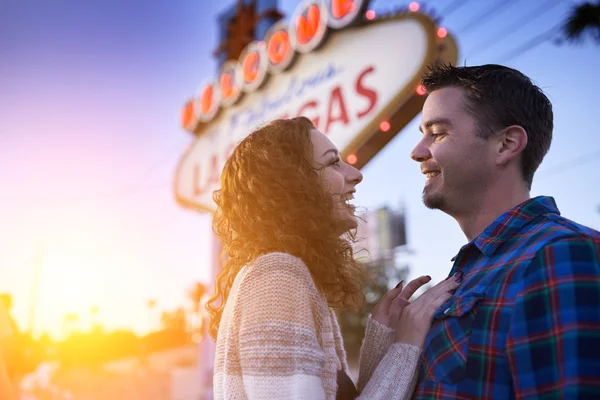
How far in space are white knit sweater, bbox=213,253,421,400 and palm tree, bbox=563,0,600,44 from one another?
7.95 m

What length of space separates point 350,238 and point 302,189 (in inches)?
20.3

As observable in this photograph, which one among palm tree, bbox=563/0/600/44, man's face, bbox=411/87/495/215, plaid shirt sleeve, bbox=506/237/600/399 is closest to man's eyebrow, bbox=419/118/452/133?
man's face, bbox=411/87/495/215

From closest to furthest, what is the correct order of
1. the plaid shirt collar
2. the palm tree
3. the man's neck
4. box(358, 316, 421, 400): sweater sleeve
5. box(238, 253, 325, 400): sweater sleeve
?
box(238, 253, 325, 400): sweater sleeve
box(358, 316, 421, 400): sweater sleeve
the plaid shirt collar
the man's neck
the palm tree

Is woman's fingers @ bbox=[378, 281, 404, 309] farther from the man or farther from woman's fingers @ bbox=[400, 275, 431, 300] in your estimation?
the man

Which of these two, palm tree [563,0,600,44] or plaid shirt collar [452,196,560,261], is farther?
palm tree [563,0,600,44]

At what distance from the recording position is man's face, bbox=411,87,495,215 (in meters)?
2.37

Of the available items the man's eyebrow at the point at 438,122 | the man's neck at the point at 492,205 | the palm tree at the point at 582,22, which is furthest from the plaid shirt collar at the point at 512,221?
the palm tree at the point at 582,22

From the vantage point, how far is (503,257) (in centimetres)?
201

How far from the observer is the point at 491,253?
6.90 ft

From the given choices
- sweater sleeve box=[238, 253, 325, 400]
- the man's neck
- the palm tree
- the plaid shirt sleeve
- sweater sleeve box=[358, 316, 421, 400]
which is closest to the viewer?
the plaid shirt sleeve

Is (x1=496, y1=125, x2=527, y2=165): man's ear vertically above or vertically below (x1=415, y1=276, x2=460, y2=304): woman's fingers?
above

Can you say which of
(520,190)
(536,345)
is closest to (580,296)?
(536,345)

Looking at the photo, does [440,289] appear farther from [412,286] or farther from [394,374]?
[394,374]

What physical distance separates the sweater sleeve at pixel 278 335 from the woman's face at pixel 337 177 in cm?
52
